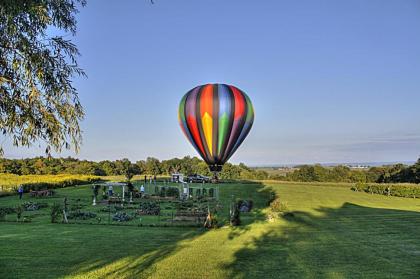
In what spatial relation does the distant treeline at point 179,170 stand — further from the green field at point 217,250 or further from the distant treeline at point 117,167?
the green field at point 217,250

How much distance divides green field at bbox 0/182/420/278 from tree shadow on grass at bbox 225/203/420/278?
0.03 m

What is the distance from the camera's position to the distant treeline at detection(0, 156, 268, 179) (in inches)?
3258

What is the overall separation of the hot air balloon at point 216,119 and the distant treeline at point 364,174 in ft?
160

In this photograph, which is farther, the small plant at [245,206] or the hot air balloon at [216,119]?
the small plant at [245,206]

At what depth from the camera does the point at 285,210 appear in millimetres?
30406

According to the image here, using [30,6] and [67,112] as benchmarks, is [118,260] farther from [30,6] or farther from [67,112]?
[30,6]

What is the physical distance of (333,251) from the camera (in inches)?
615

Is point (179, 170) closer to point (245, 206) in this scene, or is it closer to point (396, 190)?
point (396, 190)

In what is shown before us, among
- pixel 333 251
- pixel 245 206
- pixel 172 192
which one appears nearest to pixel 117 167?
pixel 172 192

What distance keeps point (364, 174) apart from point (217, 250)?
260 feet

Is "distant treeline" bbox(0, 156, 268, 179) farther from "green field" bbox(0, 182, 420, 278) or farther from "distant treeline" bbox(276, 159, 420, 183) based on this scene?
"green field" bbox(0, 182, 420, 278)

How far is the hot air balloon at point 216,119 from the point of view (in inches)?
955

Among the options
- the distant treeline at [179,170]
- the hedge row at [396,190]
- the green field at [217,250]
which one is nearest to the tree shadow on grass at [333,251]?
the green field at [217,250]

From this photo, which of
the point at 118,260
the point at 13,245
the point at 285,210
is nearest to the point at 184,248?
the point at 118,260
